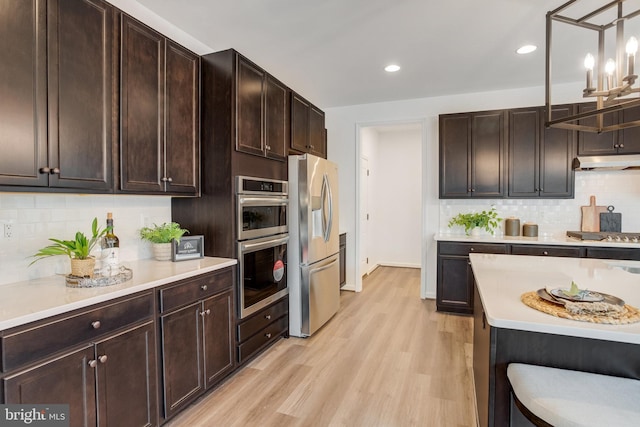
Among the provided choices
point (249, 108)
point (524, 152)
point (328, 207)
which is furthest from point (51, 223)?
point (524, 152)

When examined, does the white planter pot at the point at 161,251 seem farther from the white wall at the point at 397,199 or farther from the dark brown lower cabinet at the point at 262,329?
the white wall at the point at 397,199

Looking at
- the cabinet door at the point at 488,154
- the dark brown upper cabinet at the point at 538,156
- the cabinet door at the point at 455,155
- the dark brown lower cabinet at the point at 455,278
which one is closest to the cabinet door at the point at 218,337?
the dark brown lower cabinet at the point at 455,278

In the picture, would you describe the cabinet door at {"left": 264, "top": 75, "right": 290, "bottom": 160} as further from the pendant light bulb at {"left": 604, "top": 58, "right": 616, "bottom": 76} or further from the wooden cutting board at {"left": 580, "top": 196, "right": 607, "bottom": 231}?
the wooden cutting board at {"left": 580, "top": 196, "right": 607, "bottom": 231}

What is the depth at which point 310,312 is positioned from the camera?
3209 mm

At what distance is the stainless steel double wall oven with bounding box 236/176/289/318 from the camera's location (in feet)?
8.34

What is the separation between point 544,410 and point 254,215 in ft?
6.98

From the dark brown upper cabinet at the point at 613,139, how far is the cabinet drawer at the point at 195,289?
12.9 ft

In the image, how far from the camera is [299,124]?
3473 millimetres

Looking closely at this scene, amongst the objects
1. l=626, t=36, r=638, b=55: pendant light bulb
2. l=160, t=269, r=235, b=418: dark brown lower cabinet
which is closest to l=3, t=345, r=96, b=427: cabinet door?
l=160, t=269, r=235, b=418: dark brown lower cabinet

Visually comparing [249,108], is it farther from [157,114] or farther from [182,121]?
[157,114]

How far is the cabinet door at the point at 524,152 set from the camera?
3.80 metres

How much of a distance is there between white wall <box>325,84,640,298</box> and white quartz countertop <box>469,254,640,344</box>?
1362 millimetres

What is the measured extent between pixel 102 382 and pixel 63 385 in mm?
179

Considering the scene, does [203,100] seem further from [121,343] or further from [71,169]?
[121,343]
